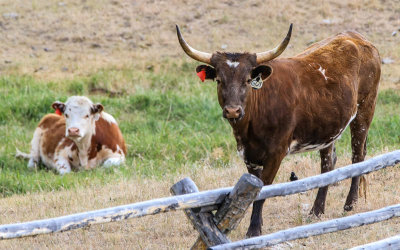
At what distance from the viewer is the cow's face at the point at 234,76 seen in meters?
6.67

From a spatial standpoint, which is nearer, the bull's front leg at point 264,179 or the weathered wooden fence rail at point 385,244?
the weathered wooden fence rail at point 385,244

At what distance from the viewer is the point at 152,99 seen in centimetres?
1477

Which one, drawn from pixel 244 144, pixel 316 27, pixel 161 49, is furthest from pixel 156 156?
pixel 316 27

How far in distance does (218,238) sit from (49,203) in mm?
3733

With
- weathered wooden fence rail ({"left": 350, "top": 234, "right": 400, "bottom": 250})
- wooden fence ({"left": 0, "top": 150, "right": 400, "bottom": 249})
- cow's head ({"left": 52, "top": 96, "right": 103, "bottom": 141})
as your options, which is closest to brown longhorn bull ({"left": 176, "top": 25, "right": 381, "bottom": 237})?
wooden fence ({"left": 0, "top": 150, "right": 400, "bottom": 249})

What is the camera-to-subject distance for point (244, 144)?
7.15 m

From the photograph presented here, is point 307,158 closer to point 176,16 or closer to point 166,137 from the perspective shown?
point 166,137

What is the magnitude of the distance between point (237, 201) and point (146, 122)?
8.48 metres

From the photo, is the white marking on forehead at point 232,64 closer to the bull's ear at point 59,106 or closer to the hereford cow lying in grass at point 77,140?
the hereford cow lying in grass at point 77,140

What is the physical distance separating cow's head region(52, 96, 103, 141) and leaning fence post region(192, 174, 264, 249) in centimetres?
639

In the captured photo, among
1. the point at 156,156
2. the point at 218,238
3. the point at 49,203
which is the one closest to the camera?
the point at 218,238

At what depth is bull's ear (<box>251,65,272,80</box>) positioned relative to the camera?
6.93m

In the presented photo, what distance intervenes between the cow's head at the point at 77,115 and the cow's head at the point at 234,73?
16.5ft

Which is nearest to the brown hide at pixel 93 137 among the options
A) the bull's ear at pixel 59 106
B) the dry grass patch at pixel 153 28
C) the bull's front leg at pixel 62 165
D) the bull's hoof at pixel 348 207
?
the bull's front leg at pixel 62 165
